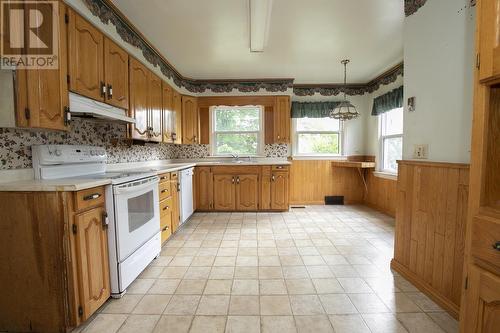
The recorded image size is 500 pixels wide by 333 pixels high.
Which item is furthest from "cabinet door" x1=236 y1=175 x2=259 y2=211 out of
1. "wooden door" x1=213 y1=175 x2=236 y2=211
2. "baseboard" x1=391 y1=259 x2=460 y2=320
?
"baseboard" x1=391 y1=259 x2=460 y2=320

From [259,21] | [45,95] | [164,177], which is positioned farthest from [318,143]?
[45,95]

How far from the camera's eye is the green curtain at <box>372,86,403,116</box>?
356cm

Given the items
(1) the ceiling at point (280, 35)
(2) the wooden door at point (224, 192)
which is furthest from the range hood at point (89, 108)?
(2) the wooden door at point (224, 192)

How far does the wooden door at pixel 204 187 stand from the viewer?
13.3 ft

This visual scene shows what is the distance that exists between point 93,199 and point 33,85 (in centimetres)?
76

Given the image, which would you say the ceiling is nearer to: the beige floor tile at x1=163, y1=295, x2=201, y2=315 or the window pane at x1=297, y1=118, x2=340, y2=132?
the window pane at x1=297, y1=118, x2=340, y2=132

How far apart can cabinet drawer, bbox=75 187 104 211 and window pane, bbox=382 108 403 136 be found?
4.17 meters

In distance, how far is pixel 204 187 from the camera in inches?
160

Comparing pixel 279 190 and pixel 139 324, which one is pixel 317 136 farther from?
pixel 139 324

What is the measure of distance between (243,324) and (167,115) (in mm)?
2933

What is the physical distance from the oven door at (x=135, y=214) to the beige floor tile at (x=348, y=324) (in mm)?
1532

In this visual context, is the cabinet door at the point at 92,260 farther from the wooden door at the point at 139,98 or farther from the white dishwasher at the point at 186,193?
the white dishwasher at the point at 186,193

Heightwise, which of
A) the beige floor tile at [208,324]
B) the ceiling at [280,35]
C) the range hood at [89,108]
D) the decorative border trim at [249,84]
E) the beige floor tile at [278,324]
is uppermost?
the ceiling at [280,35]

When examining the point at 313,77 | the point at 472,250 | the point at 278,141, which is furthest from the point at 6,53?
the point at 313,77
